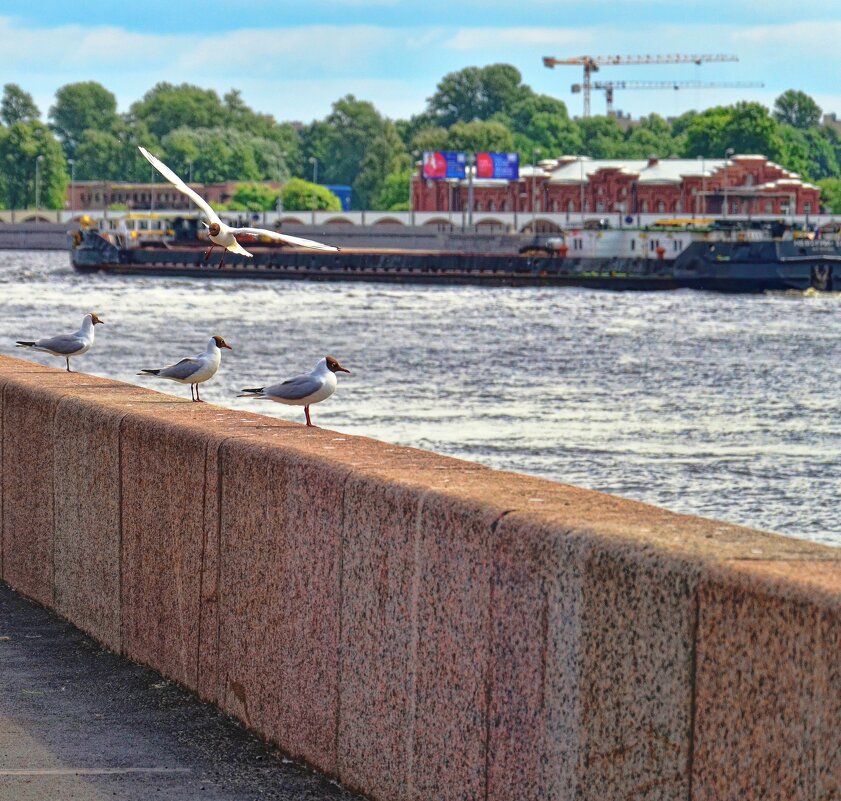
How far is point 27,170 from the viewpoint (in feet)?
627

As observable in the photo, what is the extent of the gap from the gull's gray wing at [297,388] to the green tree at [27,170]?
607 feet

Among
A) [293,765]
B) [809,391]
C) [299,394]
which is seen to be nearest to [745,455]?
[809,391]

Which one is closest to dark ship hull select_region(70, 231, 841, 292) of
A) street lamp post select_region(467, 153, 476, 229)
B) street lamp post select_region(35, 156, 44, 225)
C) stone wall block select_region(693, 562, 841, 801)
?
street lamp post select_region(467, 153, 476, 229)

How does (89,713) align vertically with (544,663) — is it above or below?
below

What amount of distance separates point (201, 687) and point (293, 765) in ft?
2.45

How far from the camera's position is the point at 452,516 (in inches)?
Answer: 190

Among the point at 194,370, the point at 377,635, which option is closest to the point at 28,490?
the point at 194,370

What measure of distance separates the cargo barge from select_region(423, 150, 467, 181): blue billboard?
49.3 m

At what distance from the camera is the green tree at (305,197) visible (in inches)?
7160

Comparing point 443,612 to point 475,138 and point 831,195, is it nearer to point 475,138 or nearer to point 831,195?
point 475,138

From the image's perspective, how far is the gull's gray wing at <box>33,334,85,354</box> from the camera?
10398mm

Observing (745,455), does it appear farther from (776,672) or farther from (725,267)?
(725,267)

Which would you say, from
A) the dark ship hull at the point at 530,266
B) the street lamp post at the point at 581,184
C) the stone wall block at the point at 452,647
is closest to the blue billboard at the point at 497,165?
the street lamp post at the point at 581,184

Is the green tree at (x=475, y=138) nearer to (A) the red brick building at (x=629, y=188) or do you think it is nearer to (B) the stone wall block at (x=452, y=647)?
(A) the red brick building at (x=629, y=188)
